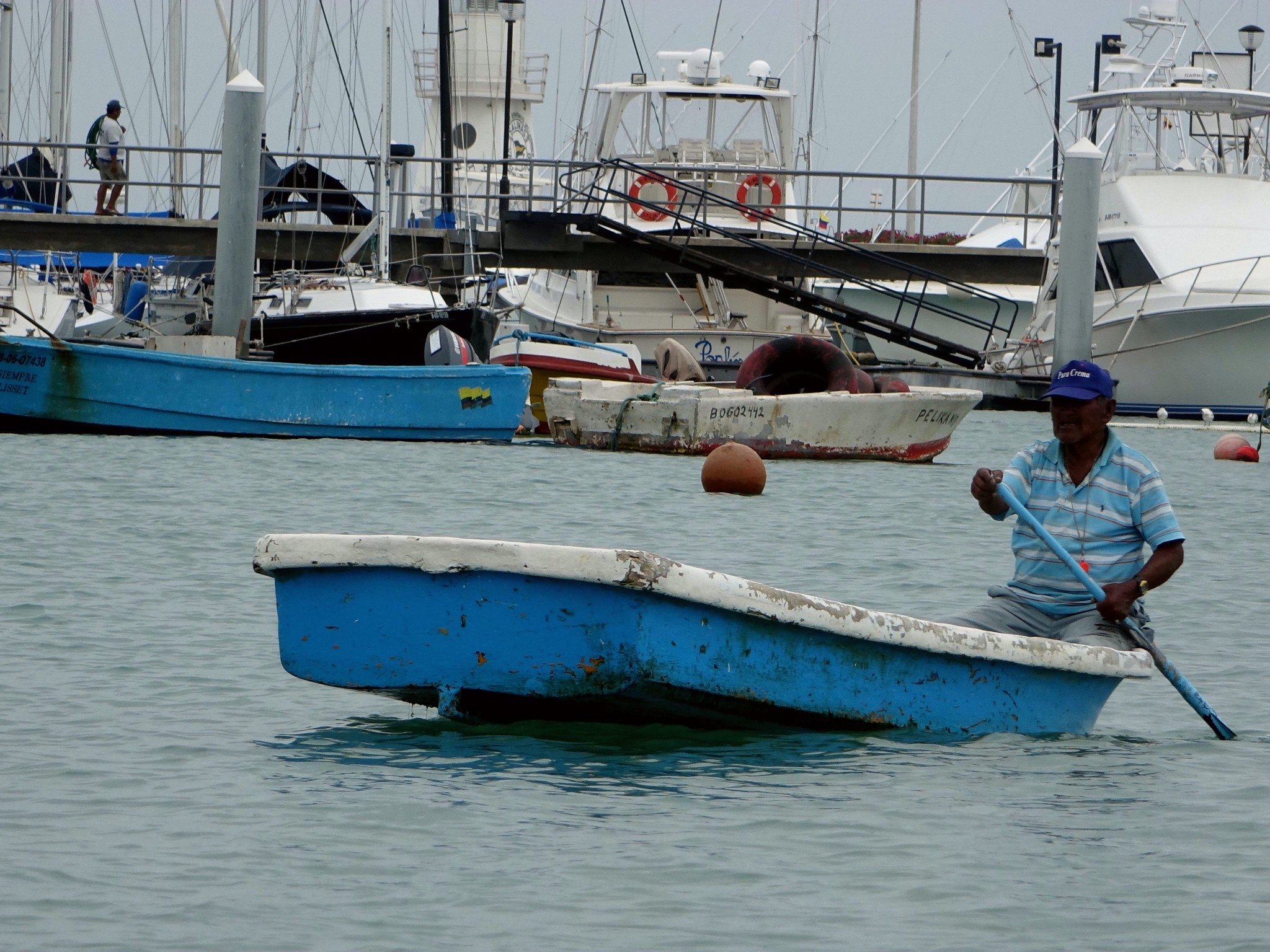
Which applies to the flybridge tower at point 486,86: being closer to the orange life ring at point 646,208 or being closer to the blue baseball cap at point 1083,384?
the orange life ring at point 646,208

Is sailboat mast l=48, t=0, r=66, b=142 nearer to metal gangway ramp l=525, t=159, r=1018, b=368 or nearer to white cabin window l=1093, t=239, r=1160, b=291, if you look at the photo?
metal gangway ramp l=525, t=159, r=1018, b=368

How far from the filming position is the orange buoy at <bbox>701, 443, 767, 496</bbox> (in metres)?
16.6

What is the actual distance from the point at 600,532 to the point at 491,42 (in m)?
48.7

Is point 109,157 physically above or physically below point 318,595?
above

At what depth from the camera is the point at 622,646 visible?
6496mm

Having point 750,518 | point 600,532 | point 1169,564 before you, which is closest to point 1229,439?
point 750,518

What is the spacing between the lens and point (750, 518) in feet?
48.5

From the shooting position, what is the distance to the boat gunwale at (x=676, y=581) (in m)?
6.32

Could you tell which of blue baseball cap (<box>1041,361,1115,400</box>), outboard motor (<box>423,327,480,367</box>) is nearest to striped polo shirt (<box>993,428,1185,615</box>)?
blue baseball cap (<box>1041,361,1115,400</box>)

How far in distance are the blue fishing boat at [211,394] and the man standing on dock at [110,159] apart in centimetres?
692

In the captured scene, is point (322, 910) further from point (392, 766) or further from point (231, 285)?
point (231, 285)

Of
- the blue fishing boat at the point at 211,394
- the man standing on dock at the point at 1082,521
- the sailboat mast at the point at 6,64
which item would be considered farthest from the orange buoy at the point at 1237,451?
the sailboat mast at the point at 6,64

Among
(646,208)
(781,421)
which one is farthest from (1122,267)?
(781,421)

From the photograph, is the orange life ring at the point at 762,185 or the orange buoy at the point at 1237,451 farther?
the orange life ring at the point at 762,185
